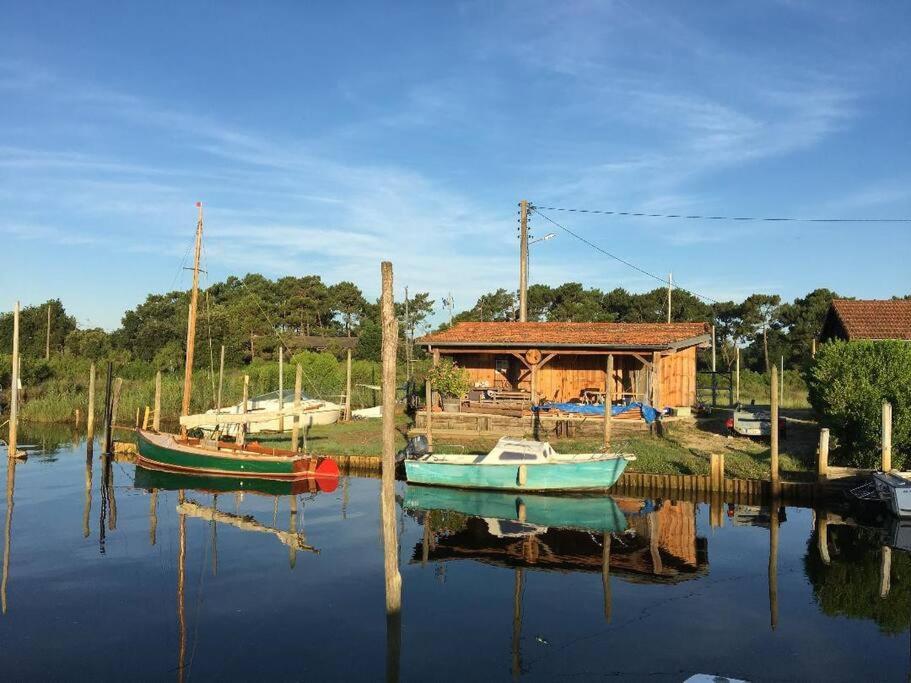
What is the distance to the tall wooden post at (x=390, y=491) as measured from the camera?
11984 mm

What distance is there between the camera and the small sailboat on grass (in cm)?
2750

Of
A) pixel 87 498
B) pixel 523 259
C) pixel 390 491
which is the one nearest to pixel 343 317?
pixel 523 259

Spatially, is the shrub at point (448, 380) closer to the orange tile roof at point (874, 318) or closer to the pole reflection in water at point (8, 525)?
the pole reflection in water at point (8, 525)

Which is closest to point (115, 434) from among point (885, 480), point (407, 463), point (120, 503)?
point (120, 503)

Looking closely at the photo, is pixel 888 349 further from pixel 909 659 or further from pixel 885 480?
pixel 909 659

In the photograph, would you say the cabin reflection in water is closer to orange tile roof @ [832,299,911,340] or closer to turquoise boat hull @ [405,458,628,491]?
turquoise boat hull @ [405,458,628,491]

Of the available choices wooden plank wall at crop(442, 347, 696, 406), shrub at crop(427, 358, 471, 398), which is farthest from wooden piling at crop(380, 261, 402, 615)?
wooden plank wall at crop(442, 347, 696, 406)

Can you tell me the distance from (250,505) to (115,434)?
2002 cm

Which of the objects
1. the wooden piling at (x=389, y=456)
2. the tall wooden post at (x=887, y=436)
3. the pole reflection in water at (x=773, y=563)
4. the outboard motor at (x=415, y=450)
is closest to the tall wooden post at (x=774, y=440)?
the pole reflection in water at (x=773, y=563)

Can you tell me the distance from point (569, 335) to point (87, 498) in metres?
20.5

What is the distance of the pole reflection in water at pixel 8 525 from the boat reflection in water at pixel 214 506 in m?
3.39

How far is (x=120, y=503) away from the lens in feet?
83.9

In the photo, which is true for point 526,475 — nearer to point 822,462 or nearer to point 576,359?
point 822,462

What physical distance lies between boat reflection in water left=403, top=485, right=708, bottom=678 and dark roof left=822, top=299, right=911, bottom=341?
1521 centimetres
